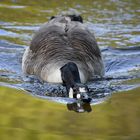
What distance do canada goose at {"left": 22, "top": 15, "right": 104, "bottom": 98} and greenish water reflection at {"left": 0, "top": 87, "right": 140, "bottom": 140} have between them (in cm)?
143

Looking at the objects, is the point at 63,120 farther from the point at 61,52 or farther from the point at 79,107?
the point at 61,52

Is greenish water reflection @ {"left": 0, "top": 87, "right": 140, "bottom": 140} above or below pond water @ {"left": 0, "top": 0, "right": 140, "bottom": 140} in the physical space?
above

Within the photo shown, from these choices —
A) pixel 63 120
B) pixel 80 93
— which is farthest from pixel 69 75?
pixel 63 120

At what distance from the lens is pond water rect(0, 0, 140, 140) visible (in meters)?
5.50

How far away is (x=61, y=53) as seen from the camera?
9.02m

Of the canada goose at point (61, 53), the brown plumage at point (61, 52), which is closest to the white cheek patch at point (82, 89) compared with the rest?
the canada goose at point (61, 53)

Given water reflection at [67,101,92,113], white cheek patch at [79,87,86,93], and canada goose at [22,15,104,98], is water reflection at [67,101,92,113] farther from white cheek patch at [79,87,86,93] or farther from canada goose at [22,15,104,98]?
canada goose at [22,15,104,98]

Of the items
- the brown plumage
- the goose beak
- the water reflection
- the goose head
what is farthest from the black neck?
the water reflection

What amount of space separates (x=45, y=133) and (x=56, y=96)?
2.31m

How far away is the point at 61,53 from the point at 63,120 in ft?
11.2

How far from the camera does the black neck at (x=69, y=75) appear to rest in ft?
23.8

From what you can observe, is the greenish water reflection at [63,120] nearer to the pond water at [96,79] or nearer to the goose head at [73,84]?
the pond water at [96,79]

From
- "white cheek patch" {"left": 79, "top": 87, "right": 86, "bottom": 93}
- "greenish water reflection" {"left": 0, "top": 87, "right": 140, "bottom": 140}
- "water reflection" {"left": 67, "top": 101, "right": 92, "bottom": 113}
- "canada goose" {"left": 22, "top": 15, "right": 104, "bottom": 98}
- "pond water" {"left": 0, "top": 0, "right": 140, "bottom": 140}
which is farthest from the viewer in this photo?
"canada goose" {"left": 22, "top": 15, "right": 104, "bottom": 98}

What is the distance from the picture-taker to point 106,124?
5.59 meters
